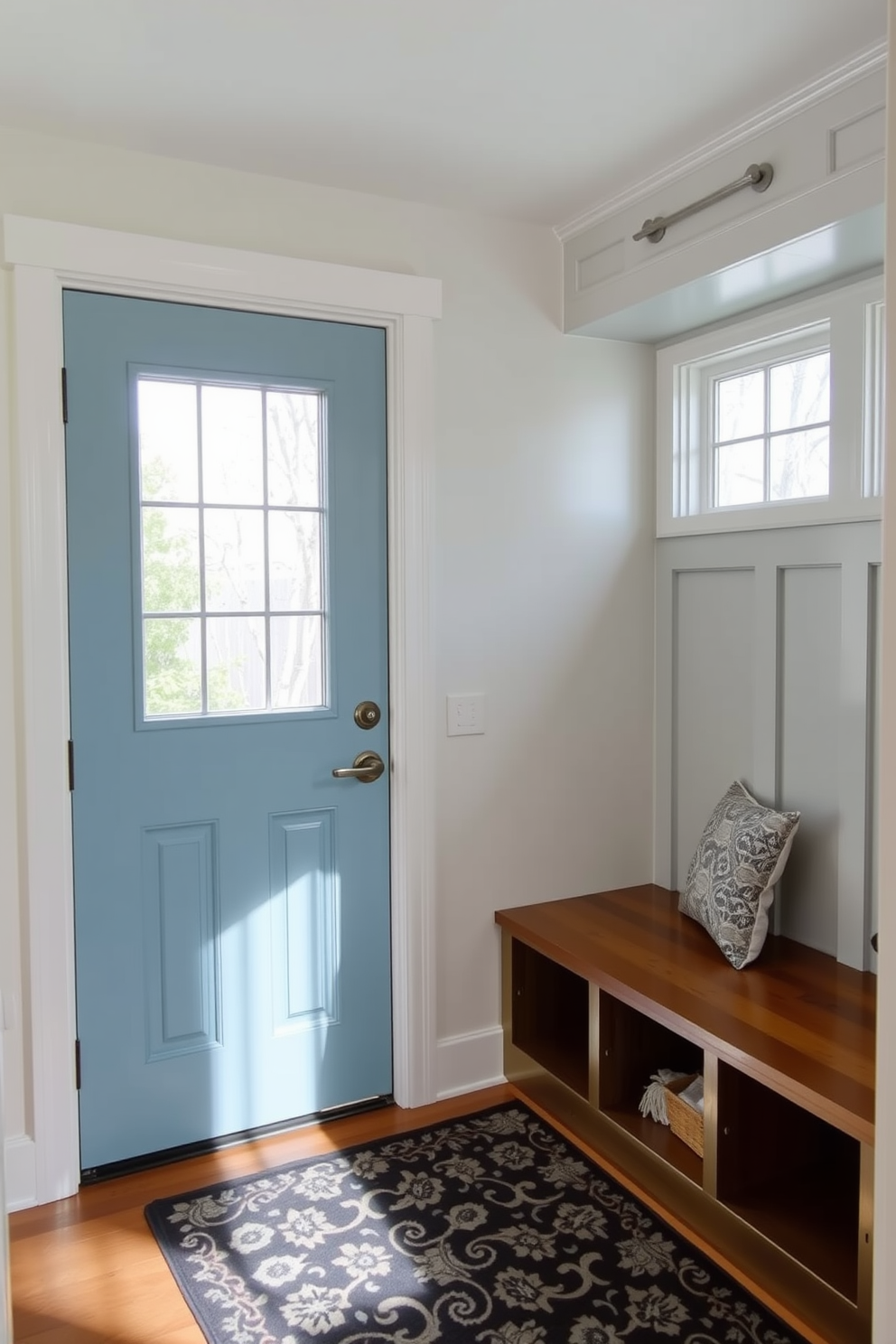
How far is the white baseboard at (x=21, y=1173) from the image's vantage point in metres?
2.24

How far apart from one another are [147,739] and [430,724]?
0.72 meters

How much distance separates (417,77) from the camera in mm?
1980

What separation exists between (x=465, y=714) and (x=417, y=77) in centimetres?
150

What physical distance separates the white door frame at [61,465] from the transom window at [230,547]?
0.66 ft

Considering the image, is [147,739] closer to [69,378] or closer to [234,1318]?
[69,378]

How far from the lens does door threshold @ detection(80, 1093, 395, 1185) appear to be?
2.37m

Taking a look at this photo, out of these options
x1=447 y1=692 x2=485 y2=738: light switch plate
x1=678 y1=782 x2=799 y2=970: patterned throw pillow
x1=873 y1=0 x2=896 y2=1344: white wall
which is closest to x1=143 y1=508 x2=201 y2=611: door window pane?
x1=447 y1=692 x2=485 y2=738: light switch plate

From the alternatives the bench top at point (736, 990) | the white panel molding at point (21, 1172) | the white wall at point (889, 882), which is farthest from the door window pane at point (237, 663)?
the white wall at point (889, 882)

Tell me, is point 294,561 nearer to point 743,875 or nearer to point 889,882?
point 743,875

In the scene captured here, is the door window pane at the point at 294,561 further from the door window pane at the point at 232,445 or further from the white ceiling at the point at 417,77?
the white ceiling at the point at 417,77

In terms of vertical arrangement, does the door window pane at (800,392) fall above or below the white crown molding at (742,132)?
below

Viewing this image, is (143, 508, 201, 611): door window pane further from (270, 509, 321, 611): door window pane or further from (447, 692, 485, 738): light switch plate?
(447, 692, 485, 738): light switch plate

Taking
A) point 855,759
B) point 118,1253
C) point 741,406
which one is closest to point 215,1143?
point 118,1253

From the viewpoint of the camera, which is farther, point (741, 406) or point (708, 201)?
point (741, 406)
